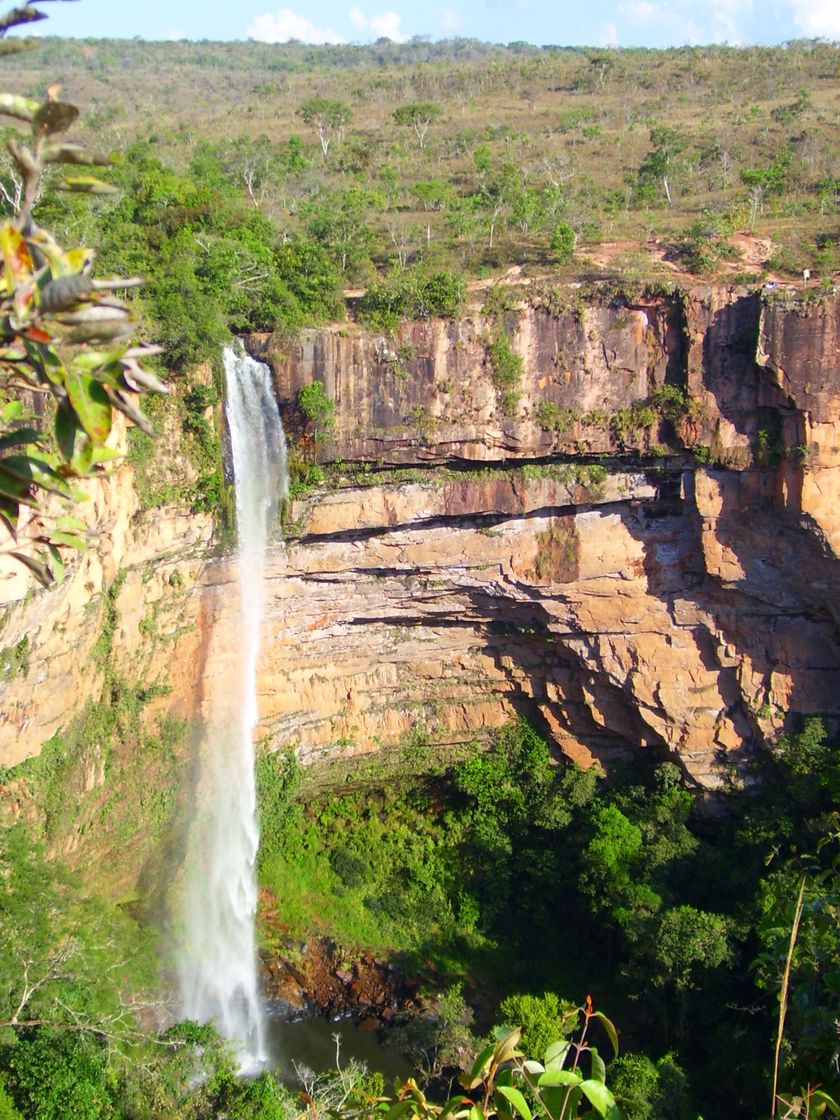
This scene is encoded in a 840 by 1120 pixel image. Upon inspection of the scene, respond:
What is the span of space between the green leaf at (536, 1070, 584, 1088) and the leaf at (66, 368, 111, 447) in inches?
72.3

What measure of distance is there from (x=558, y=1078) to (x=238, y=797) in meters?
13.0

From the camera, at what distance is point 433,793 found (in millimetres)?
16266

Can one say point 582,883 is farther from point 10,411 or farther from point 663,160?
point 663,160

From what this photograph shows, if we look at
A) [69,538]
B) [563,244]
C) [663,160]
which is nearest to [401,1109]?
[69,538]

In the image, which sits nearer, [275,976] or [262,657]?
[275,976]

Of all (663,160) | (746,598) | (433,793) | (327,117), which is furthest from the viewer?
(327,117)

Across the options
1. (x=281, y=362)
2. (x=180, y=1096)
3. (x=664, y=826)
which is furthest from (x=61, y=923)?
(x=664, y=826)

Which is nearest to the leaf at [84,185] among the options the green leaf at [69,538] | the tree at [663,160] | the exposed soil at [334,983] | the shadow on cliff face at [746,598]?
the green leaf at [69,538]

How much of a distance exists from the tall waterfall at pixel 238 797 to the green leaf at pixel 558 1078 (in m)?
11.1

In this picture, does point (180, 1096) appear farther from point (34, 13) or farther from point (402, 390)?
point (34, 13)

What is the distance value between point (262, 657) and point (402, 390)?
187 inches

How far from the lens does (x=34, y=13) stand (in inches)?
80.5

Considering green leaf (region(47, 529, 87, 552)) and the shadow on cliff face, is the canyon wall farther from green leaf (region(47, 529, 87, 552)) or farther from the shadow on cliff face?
green leaf (region(47, 529, 87, 552))

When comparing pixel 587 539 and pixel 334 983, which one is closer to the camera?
pixel 334 983
